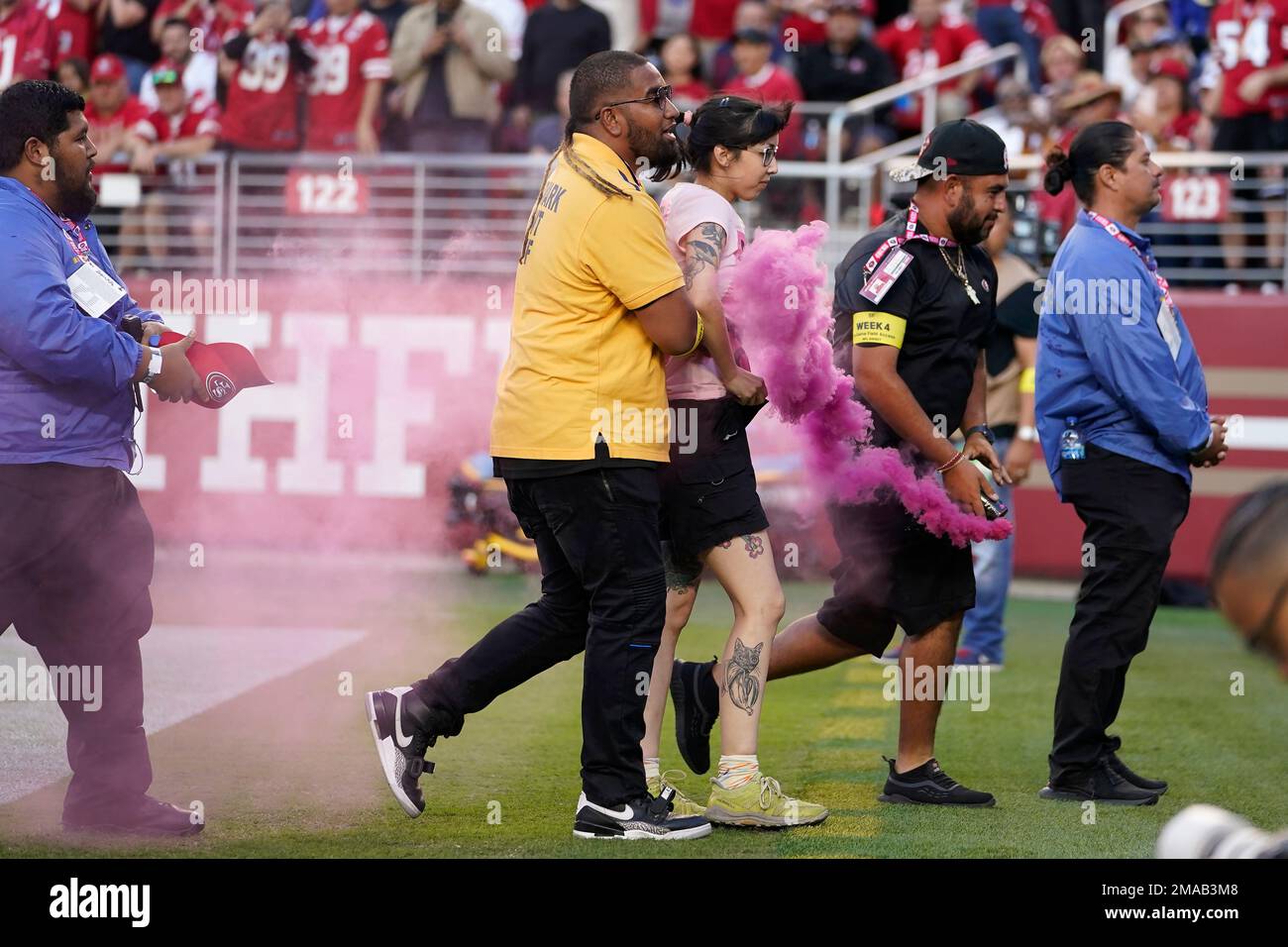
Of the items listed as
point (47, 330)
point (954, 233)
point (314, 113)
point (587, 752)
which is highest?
point (314, 113)

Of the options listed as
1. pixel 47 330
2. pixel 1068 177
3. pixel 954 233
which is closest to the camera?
pixel 47 330

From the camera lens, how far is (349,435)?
1226 centimetres

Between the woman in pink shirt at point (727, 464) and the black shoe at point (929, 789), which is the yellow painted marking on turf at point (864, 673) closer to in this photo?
the black shoe at point (929, 789)

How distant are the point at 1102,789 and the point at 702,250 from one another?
7.70ft

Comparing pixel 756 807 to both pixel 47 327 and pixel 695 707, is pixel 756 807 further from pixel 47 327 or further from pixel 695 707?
pixel 47 327

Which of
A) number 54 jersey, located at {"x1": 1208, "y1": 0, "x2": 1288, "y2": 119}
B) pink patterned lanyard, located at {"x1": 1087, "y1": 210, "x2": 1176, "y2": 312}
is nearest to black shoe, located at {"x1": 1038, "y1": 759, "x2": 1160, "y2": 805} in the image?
pink patterned lanyard, located at {"x1": 1087, "y1": 210, "x2": 1176, "y2": 312}

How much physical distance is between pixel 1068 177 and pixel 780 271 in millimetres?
1404

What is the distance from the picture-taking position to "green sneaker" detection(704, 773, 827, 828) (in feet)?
17.5

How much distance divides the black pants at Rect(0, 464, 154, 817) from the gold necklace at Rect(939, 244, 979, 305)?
275cm

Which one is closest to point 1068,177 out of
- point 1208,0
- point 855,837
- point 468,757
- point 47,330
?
point 855,837

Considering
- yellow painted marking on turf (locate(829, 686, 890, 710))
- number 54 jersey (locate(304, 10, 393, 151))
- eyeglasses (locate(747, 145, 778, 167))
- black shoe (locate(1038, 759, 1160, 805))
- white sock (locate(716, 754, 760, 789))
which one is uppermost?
number 54 jersey (locate(304, 10, 393, 151))

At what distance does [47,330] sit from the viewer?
4949mm

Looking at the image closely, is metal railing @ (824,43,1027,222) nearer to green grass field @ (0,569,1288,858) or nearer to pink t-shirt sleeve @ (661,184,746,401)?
green grass field @ (0,569,1288,858)

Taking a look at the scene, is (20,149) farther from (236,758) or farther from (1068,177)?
(1068,177)
